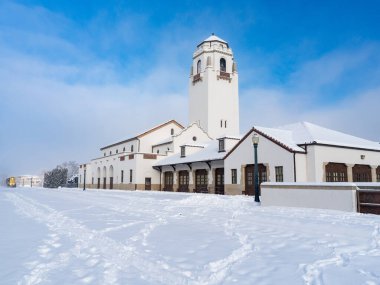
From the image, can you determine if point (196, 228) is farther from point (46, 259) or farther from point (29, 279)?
point (29, 279)

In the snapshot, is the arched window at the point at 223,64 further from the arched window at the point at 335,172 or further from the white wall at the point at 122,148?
the arched window at the point at 335,172

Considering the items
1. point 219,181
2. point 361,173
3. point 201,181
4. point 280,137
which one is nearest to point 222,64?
point 201,181

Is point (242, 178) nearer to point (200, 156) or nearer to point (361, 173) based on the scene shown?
point (200, 156)

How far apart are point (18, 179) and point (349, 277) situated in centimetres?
17052

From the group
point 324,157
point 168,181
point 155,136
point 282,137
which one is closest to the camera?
point 324,157

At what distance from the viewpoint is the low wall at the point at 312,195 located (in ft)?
44.9

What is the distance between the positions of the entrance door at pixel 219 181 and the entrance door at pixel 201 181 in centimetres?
178

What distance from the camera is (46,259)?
20.6ft

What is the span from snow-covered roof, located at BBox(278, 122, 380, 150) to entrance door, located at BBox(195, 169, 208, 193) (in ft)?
34.1

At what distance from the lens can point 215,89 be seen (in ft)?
183

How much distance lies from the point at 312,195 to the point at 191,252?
1000 cm

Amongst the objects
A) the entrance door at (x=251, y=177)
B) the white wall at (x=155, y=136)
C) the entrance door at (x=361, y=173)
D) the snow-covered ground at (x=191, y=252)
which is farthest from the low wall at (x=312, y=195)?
the white wall at (x=155, y=136)

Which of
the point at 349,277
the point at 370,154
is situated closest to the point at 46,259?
the point at 349,277

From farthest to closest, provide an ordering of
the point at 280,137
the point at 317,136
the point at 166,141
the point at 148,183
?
1. the point at 166,141
2. the point at 148,183
3. the point at 280,137
4. the point at 317,136
